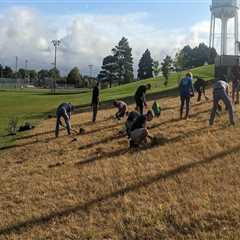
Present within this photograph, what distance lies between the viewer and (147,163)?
1555 centimetres

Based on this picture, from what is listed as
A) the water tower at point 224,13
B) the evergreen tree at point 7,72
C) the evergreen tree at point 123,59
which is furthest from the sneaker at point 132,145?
the evergreen tree at point 7,72

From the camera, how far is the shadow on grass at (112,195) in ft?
39.0

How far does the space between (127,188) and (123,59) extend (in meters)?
130

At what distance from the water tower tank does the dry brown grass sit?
2599 inches

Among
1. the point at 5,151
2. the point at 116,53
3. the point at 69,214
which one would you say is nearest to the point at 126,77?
the point at 116,53

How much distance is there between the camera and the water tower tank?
83.6 meters

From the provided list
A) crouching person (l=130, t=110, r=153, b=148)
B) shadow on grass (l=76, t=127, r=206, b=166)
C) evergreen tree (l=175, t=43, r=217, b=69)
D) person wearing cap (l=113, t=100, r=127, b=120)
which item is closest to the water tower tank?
evergreen tree (l=175, t=43, r=217, b=69)

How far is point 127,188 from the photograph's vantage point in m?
13.5

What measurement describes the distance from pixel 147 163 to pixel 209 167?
184cm

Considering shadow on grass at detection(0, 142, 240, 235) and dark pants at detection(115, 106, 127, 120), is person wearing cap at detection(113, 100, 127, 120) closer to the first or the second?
dark pants at detection(115, 106, 127, 120)

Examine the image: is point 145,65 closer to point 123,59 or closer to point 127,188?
point 123,59

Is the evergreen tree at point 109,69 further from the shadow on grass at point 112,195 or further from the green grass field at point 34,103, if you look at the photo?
the shadow on grass at point 112,195

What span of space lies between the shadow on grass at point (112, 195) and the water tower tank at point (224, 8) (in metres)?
70.5

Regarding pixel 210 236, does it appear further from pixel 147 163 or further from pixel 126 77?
pixel 126 77
